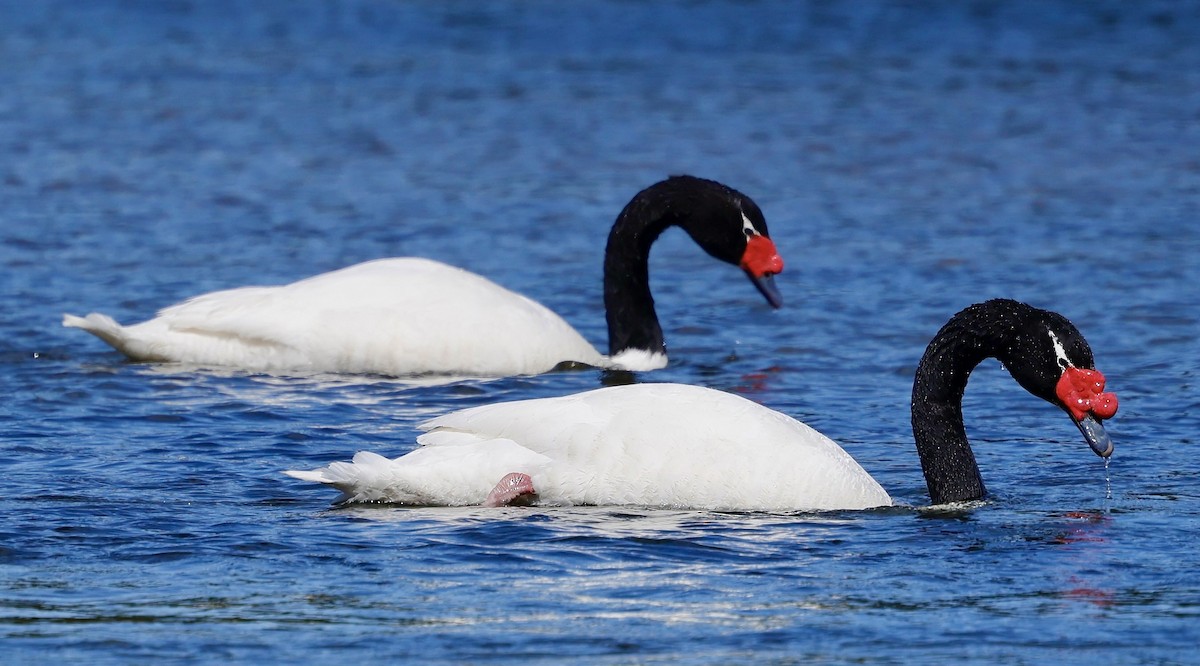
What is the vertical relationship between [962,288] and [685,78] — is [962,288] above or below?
below

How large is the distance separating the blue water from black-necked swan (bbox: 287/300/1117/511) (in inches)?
5.5

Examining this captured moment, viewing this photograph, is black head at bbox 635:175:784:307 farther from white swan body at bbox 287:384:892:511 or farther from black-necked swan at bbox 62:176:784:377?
white swan body at bbox 287:384:892:511

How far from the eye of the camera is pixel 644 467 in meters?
9.01

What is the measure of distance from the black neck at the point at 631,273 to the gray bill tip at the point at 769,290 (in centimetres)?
71

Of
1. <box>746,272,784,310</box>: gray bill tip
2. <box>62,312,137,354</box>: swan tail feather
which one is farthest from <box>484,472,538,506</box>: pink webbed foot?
<box>746,272,784,310</box>: gray bill tip

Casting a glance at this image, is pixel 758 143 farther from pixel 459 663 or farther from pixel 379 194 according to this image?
pixel 459 663

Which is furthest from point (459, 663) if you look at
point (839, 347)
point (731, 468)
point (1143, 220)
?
point (1143, 220)

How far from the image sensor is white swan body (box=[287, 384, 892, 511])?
8992mm

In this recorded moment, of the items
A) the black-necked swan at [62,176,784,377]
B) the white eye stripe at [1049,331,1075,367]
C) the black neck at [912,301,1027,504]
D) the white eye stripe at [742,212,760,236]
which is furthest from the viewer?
the white eye stripe at [742,212,760,236]

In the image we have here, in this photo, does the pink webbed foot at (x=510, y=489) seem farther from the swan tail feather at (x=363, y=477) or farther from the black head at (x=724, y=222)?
the black head at (x=724, y=222)

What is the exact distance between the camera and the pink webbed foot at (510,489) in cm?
894

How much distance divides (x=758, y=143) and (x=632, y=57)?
594 cm

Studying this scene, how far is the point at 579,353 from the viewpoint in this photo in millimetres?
13219

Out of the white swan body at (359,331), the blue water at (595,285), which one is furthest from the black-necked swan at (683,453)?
the white swan body at (359,331)
